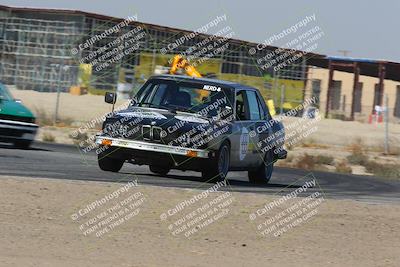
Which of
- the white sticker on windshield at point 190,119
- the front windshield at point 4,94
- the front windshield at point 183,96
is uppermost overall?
the front windshield at point 183,96

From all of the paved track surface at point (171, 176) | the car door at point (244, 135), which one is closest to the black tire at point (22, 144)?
the paved track surface at point (171, 176)

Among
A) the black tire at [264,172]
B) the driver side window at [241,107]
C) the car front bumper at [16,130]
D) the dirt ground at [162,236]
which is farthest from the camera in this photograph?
the car front bumper at [16,130]

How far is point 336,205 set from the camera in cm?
1332

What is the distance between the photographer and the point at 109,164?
15430 millimetres

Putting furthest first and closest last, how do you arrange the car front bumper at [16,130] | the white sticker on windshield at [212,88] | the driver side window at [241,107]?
the car front bumper at [16,130] < the driver side window at [241,107] < the white sticker on windshield at [212,88]

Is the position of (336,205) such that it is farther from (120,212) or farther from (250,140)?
(120,212)

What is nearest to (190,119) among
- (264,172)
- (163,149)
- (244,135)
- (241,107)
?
(163,149)

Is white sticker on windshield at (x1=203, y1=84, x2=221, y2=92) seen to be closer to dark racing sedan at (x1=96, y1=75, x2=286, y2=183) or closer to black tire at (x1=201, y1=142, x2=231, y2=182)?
dark racing sedan at (x1=96, y1=75, x2=286, y2=183)

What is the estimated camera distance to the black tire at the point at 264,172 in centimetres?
1681

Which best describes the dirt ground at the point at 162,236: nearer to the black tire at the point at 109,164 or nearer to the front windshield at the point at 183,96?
the black tire at the point at 109,164

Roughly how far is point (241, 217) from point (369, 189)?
7001 millimetres

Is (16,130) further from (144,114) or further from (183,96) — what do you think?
(144,114)

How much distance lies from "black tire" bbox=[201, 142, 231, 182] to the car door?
0.23m

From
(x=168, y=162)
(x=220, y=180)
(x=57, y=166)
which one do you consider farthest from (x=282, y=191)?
(x=57, y=166)
